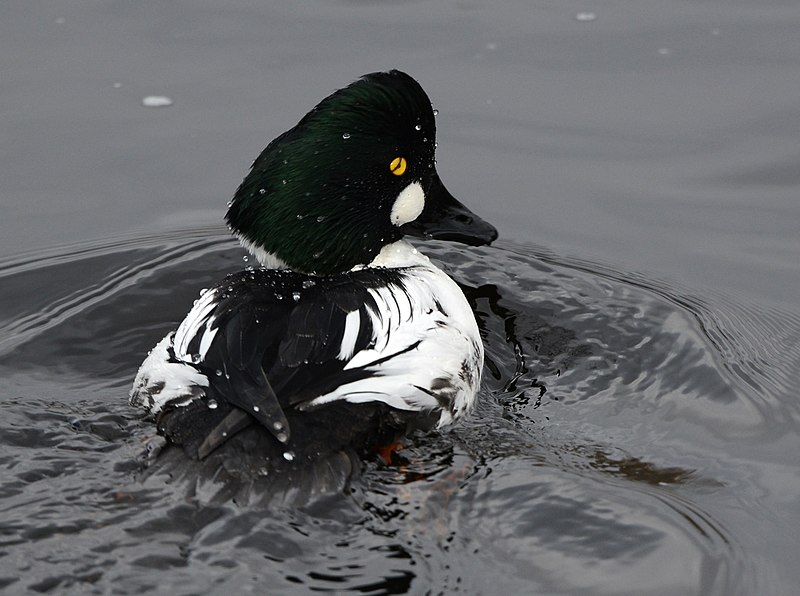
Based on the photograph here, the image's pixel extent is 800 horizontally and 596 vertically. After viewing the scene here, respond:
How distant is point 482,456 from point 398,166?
5.20 feet

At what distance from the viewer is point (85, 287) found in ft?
23.5

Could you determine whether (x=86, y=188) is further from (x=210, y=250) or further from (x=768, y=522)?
(x=768, y=522)

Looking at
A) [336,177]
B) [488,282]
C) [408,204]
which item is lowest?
[488,282]

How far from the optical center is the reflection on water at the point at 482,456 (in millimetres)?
Result: 4379

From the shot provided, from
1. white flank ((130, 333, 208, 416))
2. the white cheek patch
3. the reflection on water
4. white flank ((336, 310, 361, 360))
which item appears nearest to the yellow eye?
the white cheek patch

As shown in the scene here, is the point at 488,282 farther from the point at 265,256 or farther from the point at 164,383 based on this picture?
the point at 164,383

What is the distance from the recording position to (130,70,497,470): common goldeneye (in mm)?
4863

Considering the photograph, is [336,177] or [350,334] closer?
[350,334]

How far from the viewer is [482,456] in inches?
208

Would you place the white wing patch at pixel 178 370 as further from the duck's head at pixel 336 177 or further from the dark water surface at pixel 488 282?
the duck's head at pixel 336 177

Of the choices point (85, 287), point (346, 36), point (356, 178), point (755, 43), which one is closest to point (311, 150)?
point (356, 178)

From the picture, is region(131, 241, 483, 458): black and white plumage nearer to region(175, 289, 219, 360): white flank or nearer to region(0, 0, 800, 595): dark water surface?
region(175, 289, 219, 360): white flank

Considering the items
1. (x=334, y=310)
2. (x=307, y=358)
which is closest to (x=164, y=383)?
(x=307, y=358)

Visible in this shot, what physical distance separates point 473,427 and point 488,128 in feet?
11.3
